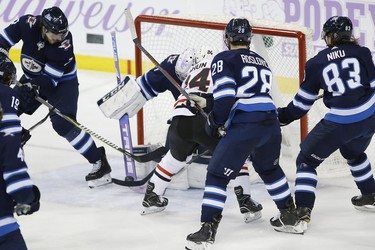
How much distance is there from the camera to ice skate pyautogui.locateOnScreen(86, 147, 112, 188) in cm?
577

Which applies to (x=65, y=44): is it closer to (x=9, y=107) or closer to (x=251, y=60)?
(x=251, y=60)

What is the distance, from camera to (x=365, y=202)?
522cm

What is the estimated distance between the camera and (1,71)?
3.99 m

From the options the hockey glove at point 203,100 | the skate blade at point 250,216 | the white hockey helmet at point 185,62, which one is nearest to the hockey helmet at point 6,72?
the hockey glove at point 203,100

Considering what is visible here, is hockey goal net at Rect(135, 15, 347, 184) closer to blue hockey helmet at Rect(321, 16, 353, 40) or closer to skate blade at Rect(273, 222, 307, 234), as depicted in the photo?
blue hockey helmet at Rect(321, 16, 353, 40)

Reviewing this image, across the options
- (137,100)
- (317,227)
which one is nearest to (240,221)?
(317,227)

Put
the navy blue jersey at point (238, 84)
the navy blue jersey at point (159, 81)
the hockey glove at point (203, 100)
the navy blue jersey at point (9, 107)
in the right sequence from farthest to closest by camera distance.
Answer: the navy blue jersey at point (159, 81) < the hockey glove at point (203, 100) < the navy blue jersey at point (238, 84) < the navy blue jersey at point (9, 107)

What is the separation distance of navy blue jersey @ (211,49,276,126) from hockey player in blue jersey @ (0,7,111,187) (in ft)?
3.79

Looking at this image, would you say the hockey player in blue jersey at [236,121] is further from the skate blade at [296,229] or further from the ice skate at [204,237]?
the skate blade at [296,229]

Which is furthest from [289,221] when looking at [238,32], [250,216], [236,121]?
[238,32]

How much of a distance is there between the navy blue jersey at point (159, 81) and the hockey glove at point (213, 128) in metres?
0.64

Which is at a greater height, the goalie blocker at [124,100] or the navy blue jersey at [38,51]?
the navy blue jersey at [38,51]

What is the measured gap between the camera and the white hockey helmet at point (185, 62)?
5.20 m

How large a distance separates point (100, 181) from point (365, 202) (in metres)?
1.53
